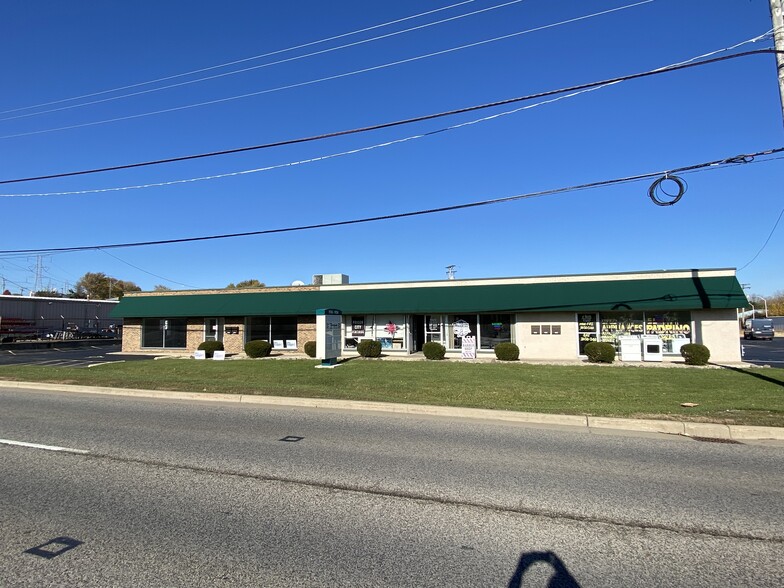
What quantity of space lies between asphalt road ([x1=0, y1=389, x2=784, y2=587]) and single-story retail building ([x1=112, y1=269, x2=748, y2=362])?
666 inches

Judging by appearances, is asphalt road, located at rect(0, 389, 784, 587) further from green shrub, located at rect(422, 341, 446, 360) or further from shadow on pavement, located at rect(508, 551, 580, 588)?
green shrub, located at rect(422, 341, 446, 360)

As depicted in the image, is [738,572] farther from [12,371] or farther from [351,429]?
[12,371]

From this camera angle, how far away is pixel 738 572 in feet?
12.4

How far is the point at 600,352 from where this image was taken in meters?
22.6

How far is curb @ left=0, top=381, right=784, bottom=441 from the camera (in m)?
8.73

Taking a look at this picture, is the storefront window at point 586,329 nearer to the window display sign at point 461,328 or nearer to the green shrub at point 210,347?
the window display sign at point 461,328

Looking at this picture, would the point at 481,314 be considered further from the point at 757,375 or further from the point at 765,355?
the point at 765,355

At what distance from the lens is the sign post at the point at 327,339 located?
68.8ft

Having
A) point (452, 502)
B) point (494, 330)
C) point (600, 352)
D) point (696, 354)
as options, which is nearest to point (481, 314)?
point (494, 330)

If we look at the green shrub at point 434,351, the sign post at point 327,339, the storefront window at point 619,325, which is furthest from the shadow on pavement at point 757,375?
the sign post at point 327,339

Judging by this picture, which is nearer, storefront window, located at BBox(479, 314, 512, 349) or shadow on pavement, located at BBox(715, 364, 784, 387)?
shadow on pavement, located at BBox(715, 364, 784, 387)

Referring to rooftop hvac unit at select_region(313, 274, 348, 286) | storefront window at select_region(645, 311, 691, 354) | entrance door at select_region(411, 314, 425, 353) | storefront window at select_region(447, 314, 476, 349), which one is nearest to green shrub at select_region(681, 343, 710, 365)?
storefront window at select_region(645, 311, 691, 354)

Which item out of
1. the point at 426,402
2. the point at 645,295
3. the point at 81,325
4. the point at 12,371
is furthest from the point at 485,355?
the point at 81,325

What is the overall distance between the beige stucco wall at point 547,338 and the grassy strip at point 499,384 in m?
4.74
